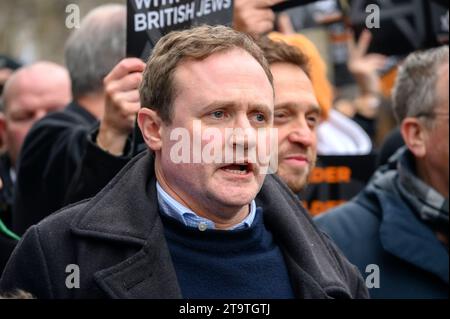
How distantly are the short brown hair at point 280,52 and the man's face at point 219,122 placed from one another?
120 centimetres

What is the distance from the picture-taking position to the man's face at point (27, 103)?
20.3 feet

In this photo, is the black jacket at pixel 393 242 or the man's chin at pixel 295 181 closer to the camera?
the man's chin at pixel 295 181

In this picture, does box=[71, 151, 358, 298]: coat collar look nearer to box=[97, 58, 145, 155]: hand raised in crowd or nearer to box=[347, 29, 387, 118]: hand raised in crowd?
box=[97, 58, 145, 155]: hand raised in crowd

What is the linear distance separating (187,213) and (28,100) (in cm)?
306

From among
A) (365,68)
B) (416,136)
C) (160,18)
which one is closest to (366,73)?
(365,68)

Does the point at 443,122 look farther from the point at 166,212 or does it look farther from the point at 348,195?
the point at 166,212

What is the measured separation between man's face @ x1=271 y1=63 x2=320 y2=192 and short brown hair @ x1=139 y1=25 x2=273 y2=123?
1.05 meters

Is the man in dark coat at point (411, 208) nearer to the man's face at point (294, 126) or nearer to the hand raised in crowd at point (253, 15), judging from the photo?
the man's face at point (294, 126)

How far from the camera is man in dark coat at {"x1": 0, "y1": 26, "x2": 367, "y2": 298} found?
3.23 m

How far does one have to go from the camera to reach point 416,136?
5.34 m

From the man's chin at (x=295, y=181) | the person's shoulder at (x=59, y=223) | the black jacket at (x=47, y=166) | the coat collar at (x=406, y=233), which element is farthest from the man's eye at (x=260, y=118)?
the coat collar at (x=406, y=233)

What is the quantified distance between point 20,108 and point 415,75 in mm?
2099

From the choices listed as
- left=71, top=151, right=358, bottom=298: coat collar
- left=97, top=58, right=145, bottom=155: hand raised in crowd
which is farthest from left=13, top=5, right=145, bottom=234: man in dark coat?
left=71, top=151, right=358, bottom=298: coat collar

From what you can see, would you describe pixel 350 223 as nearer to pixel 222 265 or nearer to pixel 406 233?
pixel 406 233
